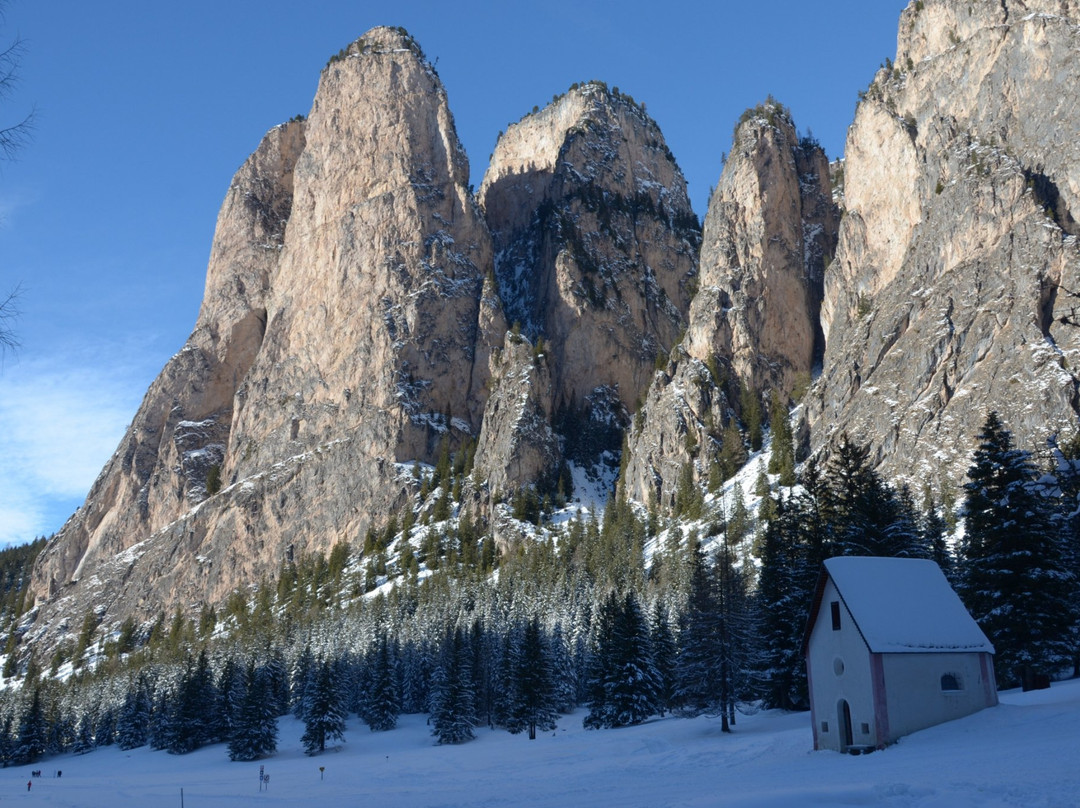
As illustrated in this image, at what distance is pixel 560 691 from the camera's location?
76.9 meters

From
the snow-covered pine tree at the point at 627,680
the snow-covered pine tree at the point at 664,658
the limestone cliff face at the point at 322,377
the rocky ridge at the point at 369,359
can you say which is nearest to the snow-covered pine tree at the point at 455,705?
the snow-covered pine tree at the point at 627,680

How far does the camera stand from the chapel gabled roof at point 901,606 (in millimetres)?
31930

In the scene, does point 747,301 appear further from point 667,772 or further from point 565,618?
point 667,772

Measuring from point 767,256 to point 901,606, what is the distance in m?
131

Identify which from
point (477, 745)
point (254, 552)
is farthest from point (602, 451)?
point (477, 745)

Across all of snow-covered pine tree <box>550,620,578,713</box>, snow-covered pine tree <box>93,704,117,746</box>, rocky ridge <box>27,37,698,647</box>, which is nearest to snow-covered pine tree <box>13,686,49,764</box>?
snow-covered pine tree <box>93,704,117,746</box>

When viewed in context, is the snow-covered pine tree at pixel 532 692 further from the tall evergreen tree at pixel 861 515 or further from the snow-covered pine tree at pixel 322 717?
the tall evergreen tree at pixel 861 515

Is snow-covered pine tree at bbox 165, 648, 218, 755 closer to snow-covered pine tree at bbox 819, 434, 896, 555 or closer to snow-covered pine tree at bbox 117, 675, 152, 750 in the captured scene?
snow-covered pine tree at bbox 117, 675, 152, 750

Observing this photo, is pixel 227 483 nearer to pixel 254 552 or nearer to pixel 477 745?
pixel 254 552

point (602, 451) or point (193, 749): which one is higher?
point (602, 451)

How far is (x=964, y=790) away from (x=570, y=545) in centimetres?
10147

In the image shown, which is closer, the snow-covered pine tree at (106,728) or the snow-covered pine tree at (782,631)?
the snow-covered pine tree at (782,631)

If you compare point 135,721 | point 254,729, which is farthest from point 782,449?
point 135,721

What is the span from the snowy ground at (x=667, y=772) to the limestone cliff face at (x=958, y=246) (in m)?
55.7
